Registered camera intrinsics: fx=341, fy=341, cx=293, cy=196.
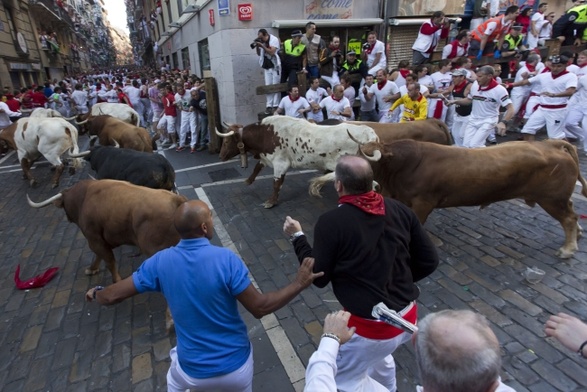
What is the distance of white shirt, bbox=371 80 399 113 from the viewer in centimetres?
898

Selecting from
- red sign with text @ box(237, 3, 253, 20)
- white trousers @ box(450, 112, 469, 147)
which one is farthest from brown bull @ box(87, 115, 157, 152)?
white trousers @ box(450, 112, 469, 147)

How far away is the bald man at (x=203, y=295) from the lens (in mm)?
2047

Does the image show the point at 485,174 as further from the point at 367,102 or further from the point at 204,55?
the point at 204,55

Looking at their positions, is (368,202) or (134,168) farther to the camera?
(134,168)

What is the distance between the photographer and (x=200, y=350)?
2.14 metres

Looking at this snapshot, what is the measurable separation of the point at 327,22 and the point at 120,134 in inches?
310

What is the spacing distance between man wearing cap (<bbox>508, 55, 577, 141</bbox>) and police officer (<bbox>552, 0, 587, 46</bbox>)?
15.2 ft

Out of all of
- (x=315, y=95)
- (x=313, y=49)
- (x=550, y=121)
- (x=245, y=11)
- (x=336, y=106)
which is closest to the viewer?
(x=550, y=121)

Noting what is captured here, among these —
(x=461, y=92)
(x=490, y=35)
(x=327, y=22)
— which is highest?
(x=327, y=22)

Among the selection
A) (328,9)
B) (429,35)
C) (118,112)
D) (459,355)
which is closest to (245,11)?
(328,9)

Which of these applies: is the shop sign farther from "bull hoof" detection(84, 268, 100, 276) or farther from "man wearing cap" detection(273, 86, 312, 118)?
"bull hoof" detection(84, 268, 100, 276)

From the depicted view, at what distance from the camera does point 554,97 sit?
7789mm

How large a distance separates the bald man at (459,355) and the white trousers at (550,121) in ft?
29.2

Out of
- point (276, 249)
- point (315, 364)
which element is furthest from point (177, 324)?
point (276, 249)
